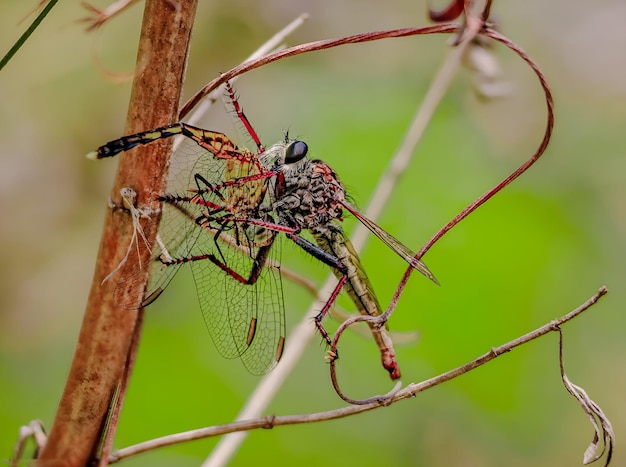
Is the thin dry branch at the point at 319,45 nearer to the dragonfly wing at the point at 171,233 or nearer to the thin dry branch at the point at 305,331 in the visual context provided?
the dragonfly wing at the point at 171,233

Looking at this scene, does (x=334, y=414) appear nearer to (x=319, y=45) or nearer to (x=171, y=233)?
(x=171, y=233)

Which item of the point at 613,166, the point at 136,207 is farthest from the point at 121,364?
the point at 613,166

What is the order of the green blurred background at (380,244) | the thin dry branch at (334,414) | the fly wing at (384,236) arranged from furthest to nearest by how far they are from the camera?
the green blurred background at (380,244) → the fly wing at (384,236) → the thin dry branch at (334,414)

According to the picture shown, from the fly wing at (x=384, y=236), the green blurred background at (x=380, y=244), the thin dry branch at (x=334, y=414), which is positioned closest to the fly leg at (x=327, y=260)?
the fly wing at (x=384, y=236)

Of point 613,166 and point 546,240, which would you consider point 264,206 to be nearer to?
point 546,240

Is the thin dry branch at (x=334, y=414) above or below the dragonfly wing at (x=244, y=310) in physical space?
below

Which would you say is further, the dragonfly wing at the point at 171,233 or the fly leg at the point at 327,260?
the fly leg at the point at 327,260

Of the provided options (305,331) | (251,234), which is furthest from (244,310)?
(305,331)
